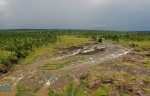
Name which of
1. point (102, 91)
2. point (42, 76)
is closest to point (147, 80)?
point (102, 91)

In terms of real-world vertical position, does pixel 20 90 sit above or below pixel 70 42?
below

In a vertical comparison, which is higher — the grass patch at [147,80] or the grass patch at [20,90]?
the grass patch at [147,80]

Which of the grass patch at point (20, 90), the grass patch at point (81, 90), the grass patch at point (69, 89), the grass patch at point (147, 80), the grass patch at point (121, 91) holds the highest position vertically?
the grass patch at point (147, 80)

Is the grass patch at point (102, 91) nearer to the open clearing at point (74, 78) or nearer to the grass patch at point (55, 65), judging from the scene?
the open clearing at point (74, 78)

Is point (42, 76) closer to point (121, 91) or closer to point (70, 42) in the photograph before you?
point (121, 91)

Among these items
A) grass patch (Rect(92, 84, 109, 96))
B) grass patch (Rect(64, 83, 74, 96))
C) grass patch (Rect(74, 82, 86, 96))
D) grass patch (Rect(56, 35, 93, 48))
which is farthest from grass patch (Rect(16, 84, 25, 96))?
grass patch (Rect(56, 35, 93, 48))

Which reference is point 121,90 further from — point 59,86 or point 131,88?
point 59,86

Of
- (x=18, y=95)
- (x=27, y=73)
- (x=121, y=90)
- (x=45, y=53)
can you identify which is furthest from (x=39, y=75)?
(x=45, y=53)

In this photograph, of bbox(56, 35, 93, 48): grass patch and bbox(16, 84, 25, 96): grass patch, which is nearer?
bbox(16, 84, 25, 96): grass patch

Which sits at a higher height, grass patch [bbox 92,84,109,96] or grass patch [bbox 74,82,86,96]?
grass patch [bbox 92,84,109,96]

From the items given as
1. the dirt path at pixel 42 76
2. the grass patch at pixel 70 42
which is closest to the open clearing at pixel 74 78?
the dirt path at pixel 42 76

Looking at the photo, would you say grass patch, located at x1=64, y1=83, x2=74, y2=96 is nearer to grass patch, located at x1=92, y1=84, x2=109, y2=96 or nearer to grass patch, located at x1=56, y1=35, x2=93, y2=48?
grass patch, located at x1=92, y1=84, x2=109, y2=96
